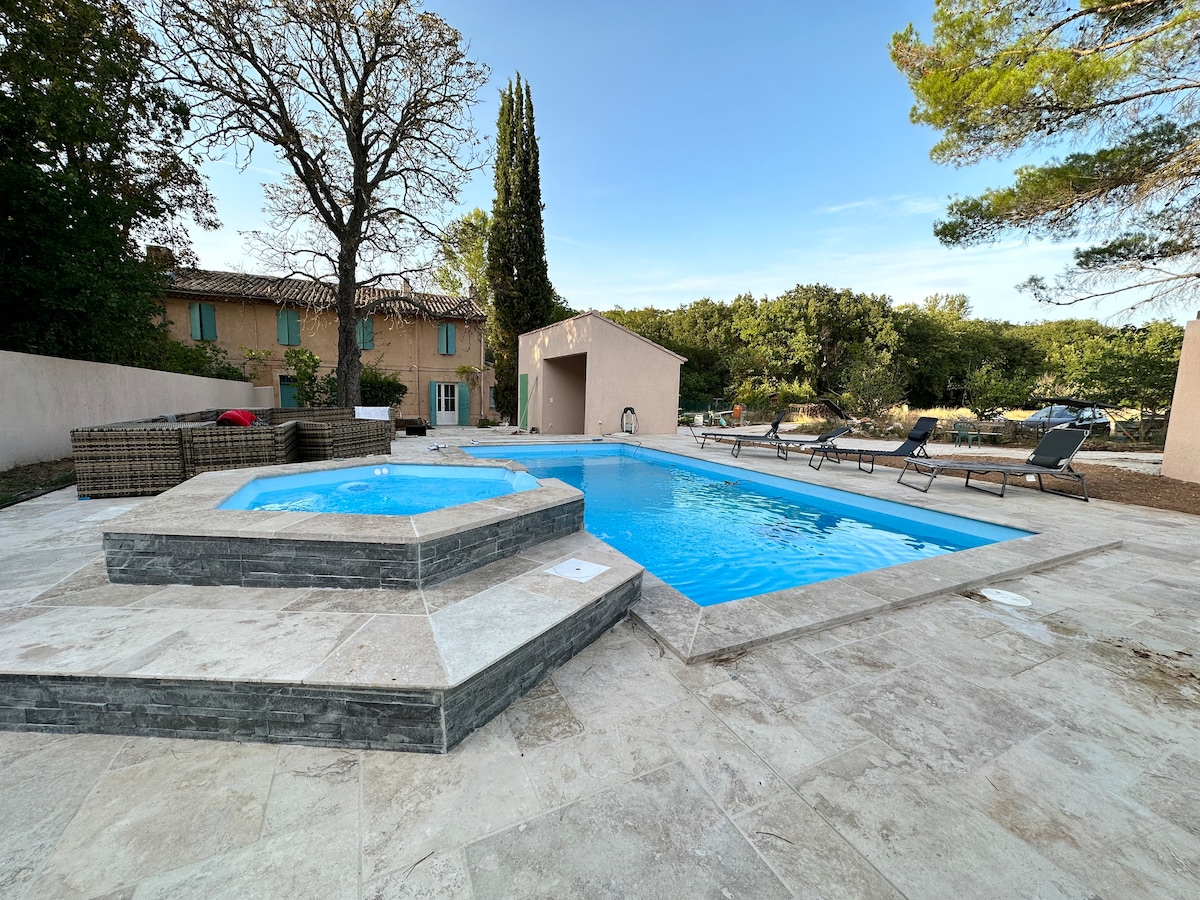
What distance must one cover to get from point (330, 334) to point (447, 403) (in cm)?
454

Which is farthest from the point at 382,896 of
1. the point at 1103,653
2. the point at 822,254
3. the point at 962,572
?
the point at 822,254

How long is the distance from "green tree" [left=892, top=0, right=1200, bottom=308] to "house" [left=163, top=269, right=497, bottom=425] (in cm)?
1145

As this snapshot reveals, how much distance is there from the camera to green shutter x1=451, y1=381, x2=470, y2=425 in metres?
18.0

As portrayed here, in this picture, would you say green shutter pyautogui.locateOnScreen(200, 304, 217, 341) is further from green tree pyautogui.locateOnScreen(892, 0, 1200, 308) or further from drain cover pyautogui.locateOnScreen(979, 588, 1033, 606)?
drain cover pyautogui.locateOnScreen(979, 588, 1033, 606)

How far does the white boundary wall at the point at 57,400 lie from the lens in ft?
19.1

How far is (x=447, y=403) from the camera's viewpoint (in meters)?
18.1

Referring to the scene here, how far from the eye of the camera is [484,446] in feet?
35.0

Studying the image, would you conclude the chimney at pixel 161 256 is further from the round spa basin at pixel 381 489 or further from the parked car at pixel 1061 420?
the parked car at pixel 1061 420

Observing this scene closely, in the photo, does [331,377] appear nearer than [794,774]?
No

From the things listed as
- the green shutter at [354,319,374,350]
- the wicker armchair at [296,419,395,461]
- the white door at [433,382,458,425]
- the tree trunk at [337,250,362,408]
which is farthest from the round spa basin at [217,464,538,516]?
the white door at [433,382,458,425]

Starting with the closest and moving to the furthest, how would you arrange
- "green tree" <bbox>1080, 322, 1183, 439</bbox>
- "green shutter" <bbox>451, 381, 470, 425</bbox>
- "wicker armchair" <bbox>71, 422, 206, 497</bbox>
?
"wicker armchair" <bbox>71, 422, 206, 497</bbox> → "green tree" <bbox>1080, 322, 1183, 439</bbox> → "green shutter" <bbox>451, 381, 470, 425</bbox>

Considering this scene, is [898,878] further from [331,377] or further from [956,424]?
[331,377]

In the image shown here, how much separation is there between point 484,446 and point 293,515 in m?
7.84

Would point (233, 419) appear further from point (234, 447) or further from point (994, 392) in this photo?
point (994, 392)
